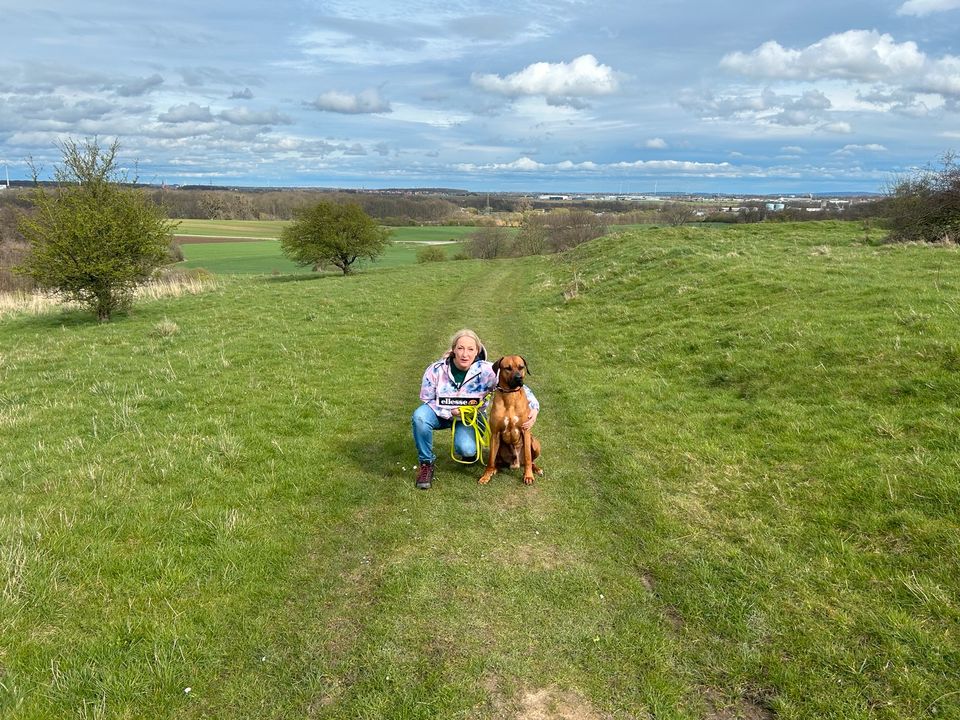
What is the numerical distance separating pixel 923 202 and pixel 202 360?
3137 centimetres

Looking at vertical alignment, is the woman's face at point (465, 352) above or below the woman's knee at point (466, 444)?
above

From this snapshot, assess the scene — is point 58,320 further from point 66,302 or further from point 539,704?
point 539,704

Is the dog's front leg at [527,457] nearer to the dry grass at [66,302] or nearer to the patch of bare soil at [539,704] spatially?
the patch of bare soil at [539,704]

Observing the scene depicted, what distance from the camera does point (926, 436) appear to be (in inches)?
249

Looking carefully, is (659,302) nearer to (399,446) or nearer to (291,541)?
Answer: (399,446)

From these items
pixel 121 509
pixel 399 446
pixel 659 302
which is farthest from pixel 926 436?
pixel 659 302

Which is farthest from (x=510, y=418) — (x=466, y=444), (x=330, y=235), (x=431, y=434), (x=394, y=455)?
(x=330, y=235)

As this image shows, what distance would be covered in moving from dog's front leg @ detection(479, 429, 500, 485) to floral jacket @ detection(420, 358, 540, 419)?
0.52 metres

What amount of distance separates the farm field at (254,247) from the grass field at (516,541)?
40.1 metres

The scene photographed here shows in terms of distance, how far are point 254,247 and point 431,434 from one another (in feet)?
260

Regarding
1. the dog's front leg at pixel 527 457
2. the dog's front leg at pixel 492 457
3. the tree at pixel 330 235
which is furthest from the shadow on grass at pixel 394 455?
the tree at pixel 330 235

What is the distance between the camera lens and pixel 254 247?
77.1 m

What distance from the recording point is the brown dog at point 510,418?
6.41 metres

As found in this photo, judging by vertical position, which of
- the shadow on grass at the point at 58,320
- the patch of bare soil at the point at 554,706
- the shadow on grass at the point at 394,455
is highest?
the shadow on grass at the point at 58,320
